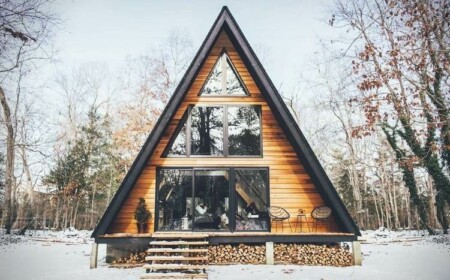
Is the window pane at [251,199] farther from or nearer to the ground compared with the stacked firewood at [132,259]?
farther from the ground

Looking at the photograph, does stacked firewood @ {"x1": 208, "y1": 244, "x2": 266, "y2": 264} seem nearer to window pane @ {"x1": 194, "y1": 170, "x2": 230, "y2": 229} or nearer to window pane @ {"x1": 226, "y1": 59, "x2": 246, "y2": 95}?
window pane @ {"x1": 194, "y1": 170, "x2": 230, "y2": 229}

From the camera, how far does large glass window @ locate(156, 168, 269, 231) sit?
9.31m

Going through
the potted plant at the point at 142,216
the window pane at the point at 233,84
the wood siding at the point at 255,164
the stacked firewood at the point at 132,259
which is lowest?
the stacked firewood at the point at 132,259

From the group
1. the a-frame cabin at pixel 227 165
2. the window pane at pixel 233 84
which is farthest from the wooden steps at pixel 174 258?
the window pane at pixel 233 84

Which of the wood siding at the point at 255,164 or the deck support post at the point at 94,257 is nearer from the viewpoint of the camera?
the deck support post at the point at 94,257

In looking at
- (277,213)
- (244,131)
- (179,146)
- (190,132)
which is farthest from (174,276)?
(244,131)

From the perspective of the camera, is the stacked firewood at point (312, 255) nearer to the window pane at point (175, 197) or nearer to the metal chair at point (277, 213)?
the metal chair at point (277, 213)

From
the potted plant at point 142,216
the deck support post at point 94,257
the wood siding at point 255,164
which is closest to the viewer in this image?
the deck support post at point 94,257

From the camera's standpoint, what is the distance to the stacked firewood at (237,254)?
878 cm

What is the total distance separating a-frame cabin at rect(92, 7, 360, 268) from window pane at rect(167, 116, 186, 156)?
0.03m

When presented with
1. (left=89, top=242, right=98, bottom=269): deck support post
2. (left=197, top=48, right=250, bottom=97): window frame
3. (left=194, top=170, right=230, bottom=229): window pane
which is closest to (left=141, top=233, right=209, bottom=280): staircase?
(left=194, top=170, right=230, bottom=229): window pane

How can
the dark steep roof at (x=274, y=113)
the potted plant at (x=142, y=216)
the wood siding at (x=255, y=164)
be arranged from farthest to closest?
the wood siding at (x=255, y=164), the potted plant at (x=142, y=216), the dark steep roof at (x=274, y=113)

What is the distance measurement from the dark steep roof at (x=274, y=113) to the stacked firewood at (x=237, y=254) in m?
2.58

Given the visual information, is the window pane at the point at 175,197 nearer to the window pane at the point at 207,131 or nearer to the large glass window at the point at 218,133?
the large glass window at the point at 218,133
